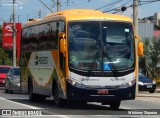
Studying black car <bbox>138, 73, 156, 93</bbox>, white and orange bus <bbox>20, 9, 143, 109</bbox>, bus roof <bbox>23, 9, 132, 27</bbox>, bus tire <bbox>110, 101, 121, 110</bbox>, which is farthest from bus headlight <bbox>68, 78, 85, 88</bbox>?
black car <bbox>138, 73, 156, 93</bbox>

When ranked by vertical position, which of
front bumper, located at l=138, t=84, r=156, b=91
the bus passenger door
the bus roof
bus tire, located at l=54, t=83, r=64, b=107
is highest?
the bus roof

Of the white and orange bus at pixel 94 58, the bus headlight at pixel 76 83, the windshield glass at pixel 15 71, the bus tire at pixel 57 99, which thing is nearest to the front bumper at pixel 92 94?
the white and orange bus at pixel 94 58

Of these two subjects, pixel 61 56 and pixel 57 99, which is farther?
pixel 57 99

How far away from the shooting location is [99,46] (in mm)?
19312

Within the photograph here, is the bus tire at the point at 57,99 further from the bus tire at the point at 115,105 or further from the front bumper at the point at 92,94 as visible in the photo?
the bus tire at the point at 115,105

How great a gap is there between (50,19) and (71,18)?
7.65ft

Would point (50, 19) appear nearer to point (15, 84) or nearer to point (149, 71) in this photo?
point (15, 84)

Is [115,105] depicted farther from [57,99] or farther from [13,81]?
[13,81]

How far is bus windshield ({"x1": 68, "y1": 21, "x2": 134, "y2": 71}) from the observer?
19.1m

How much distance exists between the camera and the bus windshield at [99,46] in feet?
62.7

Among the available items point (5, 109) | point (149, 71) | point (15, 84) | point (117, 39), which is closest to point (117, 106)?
point (117, 39)

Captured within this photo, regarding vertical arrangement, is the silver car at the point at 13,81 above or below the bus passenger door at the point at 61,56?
below

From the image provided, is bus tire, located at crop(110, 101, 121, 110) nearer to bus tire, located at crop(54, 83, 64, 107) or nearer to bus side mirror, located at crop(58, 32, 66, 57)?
bus tire, located at crop(54, 83, 64, 107)

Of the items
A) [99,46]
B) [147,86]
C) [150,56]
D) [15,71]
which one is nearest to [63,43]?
[99,46]
